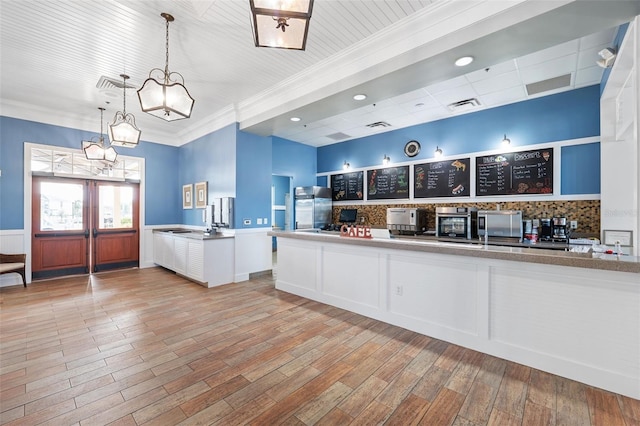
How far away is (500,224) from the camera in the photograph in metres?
4.48

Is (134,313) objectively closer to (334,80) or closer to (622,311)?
(334,80)

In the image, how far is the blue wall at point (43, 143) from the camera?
16.3 feet

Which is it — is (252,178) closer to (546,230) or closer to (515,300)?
(515,300)

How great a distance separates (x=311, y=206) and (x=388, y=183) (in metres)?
2.01

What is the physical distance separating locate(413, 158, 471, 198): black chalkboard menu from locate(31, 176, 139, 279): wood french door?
6.72 meters

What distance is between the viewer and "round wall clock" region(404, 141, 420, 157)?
591 centimetres

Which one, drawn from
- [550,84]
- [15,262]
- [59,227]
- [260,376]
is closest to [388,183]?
[550,84]

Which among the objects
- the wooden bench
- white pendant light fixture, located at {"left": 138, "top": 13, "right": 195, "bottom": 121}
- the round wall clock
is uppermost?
the round wall clock

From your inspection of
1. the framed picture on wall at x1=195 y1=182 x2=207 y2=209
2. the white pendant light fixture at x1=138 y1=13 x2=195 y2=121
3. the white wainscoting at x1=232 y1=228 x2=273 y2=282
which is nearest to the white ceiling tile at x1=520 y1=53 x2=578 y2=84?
the white pendant light fixture at x1=138 y1=13 x2=195 y2=121

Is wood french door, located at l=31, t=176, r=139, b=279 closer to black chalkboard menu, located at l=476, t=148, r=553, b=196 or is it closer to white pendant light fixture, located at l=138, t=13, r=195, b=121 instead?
white pendant light fixture, located at l=138, t=13, r=195, b=121

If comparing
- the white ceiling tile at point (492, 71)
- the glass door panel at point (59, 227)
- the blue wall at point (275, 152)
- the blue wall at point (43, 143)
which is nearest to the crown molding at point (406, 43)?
the white ceiling tile at point (492, 71)

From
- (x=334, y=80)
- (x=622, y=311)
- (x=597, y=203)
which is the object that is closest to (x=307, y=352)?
(x=622, y=311)

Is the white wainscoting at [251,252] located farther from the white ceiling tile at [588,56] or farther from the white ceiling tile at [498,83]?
the white ceiling tile at [588,56]

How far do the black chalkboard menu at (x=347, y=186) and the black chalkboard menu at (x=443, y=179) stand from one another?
1.48m
